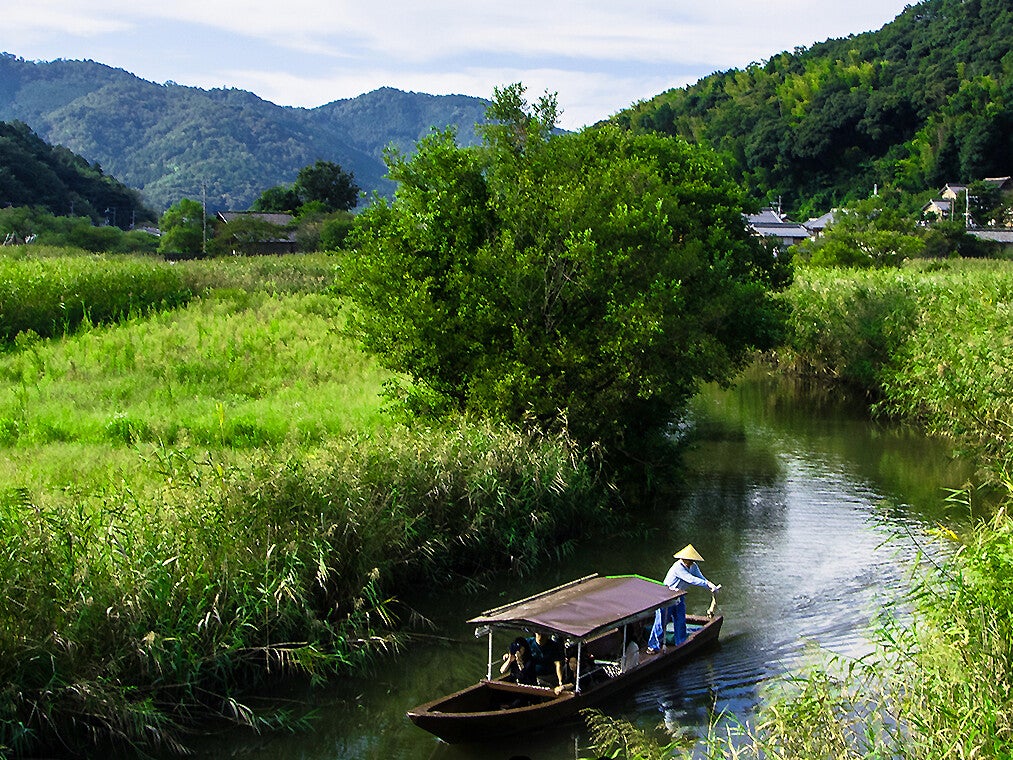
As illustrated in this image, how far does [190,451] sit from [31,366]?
1164cm

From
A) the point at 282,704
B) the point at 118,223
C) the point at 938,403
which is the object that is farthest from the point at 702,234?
the point at 118,223

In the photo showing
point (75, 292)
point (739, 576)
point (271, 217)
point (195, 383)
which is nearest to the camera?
point (739, 576)

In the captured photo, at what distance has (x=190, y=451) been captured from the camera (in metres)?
15.9

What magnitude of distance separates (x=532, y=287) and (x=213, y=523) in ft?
29.8

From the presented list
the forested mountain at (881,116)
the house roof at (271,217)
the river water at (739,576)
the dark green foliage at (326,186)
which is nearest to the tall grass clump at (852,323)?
the river water at (739,576)

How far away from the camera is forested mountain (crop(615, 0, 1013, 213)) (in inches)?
3652

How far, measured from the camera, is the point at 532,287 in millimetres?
20375

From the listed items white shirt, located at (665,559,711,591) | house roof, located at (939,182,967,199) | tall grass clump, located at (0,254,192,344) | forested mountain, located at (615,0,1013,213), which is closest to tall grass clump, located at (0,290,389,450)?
tall grass clump, located at (0,254,192,344)

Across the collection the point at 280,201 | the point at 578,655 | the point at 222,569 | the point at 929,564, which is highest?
the point at 280,201

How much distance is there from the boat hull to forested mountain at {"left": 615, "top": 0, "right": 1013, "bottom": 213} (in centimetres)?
8981

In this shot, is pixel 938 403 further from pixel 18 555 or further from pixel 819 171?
pixel 819 171

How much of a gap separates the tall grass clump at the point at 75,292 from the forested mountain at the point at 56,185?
42.8 m

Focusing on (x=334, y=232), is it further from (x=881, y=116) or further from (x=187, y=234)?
(x=881, y=116)

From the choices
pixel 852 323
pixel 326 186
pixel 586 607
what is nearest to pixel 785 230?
pixel 326 186
